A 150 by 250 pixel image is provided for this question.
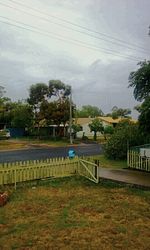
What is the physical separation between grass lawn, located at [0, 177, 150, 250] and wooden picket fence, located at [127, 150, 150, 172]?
4328mm

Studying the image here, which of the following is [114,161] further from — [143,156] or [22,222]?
[22,222]

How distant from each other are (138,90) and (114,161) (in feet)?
17.1

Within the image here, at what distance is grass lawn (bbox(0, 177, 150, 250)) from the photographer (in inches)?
318

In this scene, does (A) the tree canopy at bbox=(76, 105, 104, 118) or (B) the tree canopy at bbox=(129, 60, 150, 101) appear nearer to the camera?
(B) the tree canopy at bbox=(129, 60, 150, 101)

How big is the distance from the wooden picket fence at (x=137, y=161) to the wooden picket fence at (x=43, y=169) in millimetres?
3608

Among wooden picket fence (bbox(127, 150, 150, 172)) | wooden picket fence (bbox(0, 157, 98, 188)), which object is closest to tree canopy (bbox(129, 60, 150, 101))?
wooden picket fence (bbox(127, 150, 150, 172))

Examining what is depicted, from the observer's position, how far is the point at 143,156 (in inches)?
746

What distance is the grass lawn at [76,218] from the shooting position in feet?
26.5

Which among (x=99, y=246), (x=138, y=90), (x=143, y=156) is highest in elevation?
(x=138, y=90)

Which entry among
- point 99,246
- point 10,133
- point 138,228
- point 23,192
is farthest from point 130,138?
point 10,133

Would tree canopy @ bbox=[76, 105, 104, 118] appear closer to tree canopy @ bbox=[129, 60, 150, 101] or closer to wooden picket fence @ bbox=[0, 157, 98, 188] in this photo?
tree canopy @ bbox=[129, 60, 150, 101]

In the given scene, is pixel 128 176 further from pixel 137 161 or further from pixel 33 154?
pixel 33 154

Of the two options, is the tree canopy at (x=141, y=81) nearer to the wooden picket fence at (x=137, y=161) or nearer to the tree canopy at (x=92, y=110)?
the wooden picket fence at (x=137, y=161)

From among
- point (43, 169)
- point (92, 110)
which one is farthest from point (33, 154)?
point (92, 110)
